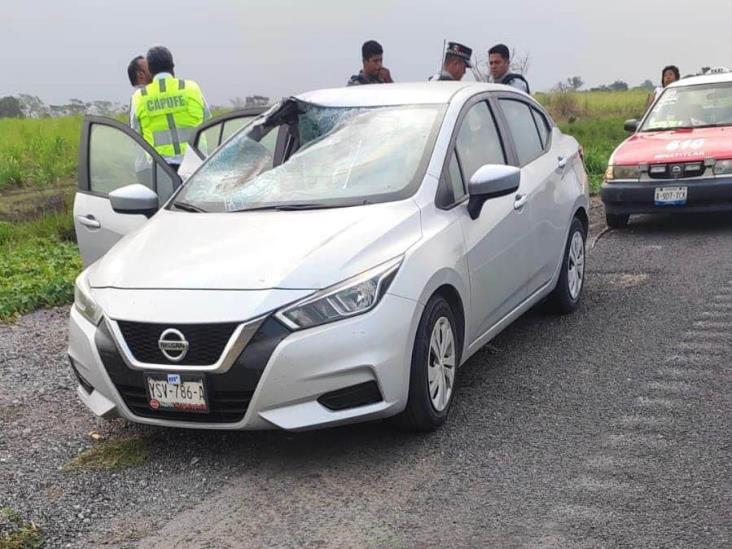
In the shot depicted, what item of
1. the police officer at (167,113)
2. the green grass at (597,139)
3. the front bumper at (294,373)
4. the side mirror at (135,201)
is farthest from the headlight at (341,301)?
the green grass at (597,139)

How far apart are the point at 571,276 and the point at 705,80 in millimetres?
5508

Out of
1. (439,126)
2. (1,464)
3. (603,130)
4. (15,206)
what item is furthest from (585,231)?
(603,130)

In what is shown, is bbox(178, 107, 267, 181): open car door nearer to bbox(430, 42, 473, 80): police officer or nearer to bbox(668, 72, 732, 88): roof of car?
bbox(430, 42, 473, 80): police officer

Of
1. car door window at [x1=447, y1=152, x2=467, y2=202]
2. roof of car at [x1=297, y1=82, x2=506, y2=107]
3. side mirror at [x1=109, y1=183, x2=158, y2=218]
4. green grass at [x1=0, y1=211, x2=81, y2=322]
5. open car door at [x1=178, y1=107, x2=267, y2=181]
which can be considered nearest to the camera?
car door window at [x1=447, y1=152, x2=467, y2=202]

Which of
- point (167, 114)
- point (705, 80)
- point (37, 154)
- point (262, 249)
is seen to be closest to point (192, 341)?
point (262, 249)

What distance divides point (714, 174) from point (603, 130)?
16632 mm

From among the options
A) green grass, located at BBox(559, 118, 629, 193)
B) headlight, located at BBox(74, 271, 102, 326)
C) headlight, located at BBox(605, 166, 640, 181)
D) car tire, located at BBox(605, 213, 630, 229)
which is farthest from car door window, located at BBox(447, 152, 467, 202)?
green grass, located at BBox(559, 118, 629, 193)

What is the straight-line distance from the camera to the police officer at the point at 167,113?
25.0 ft

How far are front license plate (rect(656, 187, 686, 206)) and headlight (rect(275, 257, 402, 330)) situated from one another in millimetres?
6405

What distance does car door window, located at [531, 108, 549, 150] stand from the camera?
680 cm

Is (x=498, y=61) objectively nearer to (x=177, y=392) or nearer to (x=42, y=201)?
(x=177, y=392)

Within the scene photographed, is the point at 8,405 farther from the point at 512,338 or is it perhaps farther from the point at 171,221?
the point at 512,338

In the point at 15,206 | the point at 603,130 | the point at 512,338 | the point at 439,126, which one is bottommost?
the point at 603,130

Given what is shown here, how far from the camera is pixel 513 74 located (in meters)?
9.45
